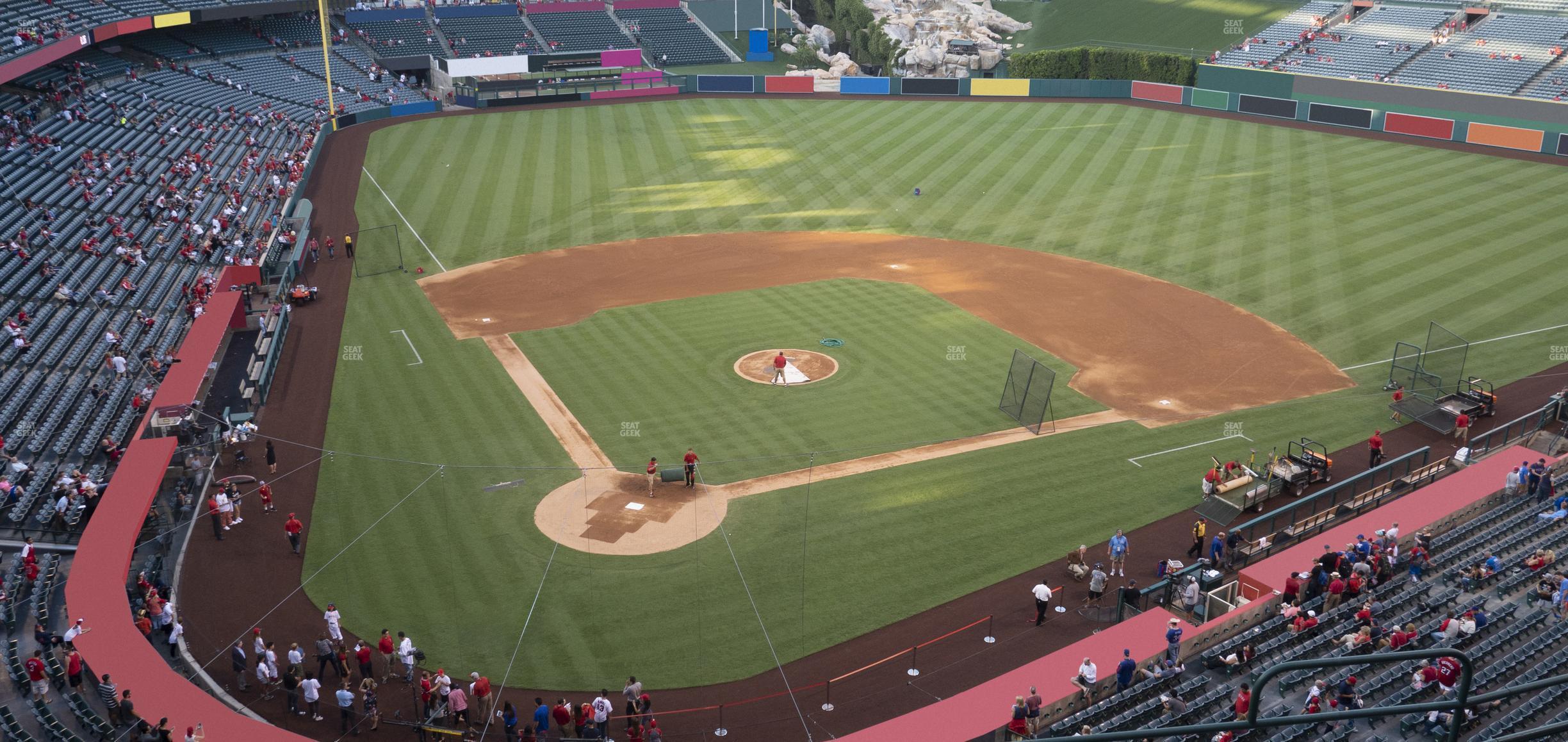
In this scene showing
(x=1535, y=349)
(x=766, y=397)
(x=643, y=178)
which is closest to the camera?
(x=766, y=397)

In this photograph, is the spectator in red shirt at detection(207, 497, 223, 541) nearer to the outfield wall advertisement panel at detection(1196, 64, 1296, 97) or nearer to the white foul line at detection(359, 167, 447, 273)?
the white foul line at detection(359, 167, 447, 273)

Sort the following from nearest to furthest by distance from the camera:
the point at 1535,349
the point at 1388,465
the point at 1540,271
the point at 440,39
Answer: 1. the point at 1388,465
2. the point at 1535,349
3. the point at 1540,271
4. the point at 440,39

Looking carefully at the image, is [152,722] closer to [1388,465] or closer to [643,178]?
[1388,465]

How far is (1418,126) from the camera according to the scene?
197 ft

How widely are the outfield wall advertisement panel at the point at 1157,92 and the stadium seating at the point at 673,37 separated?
38.0 meters

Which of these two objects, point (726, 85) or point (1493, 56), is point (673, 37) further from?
point (1493, 56)

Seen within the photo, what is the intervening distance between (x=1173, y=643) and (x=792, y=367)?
18.4 m

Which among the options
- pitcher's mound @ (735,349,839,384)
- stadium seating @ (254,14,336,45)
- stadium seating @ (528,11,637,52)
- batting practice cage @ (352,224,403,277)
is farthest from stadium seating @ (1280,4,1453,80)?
stadium seating @ (254,14,336,45)

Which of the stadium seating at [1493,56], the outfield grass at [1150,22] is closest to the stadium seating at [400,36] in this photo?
the outfield grass at [1150,22]

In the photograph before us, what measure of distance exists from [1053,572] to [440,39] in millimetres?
75829

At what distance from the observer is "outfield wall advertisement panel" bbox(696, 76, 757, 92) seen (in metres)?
78.5

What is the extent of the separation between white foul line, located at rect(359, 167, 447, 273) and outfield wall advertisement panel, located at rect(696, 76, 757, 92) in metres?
26.1

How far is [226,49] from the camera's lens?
73.3 meters

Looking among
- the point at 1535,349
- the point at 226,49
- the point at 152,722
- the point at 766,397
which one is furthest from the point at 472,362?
the point at 226,49
